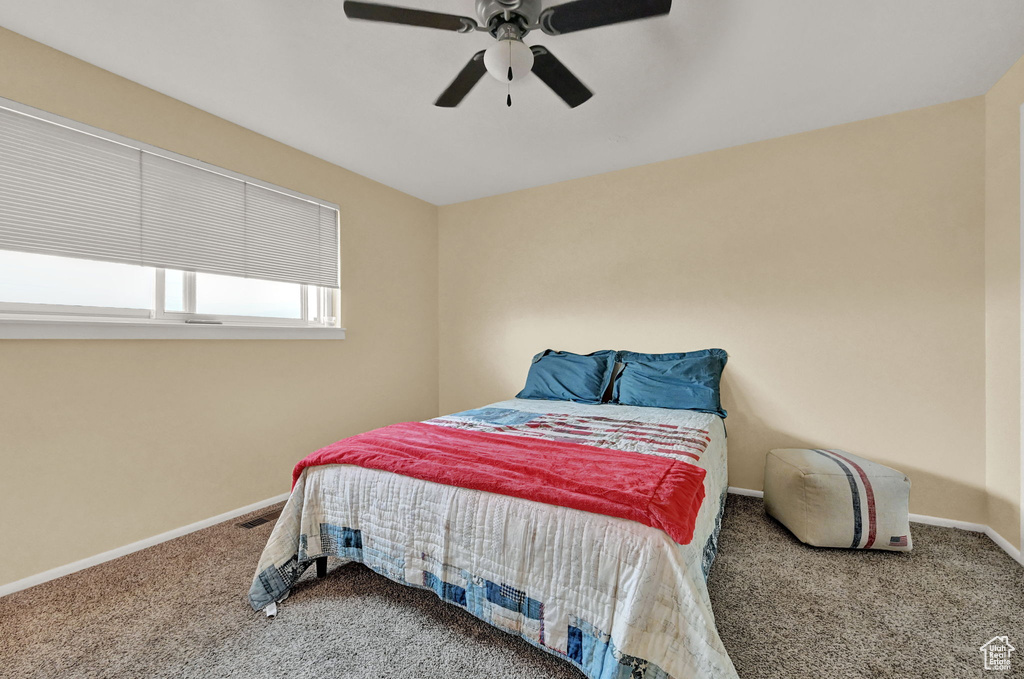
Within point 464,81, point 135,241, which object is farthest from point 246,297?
point 464,81

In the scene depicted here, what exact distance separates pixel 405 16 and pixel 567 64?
3.00 ft


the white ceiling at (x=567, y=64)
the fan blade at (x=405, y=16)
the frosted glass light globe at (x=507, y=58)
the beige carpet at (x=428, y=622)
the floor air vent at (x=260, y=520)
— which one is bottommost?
the floor air vent at (x=260, y=520)

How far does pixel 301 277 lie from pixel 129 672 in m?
2.24

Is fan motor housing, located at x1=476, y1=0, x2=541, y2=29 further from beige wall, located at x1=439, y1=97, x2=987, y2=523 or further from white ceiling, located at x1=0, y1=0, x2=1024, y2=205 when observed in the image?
beige wall, located at x1=439, y1=97, x2=987, y2=523

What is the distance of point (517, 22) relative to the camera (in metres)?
1.58

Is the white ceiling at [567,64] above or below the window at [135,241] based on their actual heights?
above

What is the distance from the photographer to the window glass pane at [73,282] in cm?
188

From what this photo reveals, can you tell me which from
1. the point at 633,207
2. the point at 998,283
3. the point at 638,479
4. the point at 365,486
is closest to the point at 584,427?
the point at 638,479

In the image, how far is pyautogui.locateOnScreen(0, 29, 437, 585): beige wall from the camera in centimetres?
186

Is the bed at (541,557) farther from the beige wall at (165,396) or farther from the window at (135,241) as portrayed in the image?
the window at (135,241)

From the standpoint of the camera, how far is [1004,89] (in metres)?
2.14

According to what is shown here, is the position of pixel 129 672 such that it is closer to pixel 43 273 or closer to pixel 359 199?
pixel 43 273

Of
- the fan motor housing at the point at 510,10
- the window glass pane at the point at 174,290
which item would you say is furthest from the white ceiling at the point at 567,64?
the window glass pane at the point at 174,290

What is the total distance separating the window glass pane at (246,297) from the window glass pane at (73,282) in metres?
0.27
